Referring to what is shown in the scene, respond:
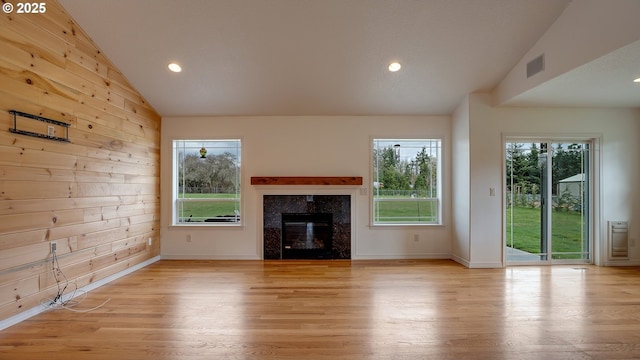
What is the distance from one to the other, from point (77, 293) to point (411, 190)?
15.2ft

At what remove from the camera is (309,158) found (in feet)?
16.2

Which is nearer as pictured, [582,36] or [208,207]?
[582,36]

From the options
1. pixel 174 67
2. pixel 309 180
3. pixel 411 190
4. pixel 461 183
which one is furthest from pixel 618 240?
pixel 174 67

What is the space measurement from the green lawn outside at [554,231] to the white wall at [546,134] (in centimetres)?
27

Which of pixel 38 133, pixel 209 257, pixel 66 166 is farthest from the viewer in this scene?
pixel 209 257

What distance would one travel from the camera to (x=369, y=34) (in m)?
3.40

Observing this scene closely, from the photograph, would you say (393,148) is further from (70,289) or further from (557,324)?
(70,289)

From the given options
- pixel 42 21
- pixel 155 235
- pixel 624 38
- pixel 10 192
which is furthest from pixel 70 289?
pixel 624 38

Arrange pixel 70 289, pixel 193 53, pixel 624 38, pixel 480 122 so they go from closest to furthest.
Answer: pixel 624 38 < pixel 70 289 < pixel 193 53 < pixel 480 122

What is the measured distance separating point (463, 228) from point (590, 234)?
6.41ft

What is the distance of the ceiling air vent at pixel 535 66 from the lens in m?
3.43

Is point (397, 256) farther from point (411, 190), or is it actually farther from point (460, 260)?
point (411, 190)

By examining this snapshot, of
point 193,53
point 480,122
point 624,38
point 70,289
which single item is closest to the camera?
point 624,38

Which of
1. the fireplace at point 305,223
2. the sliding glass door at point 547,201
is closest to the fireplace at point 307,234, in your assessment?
the fireplace at point 305,223
